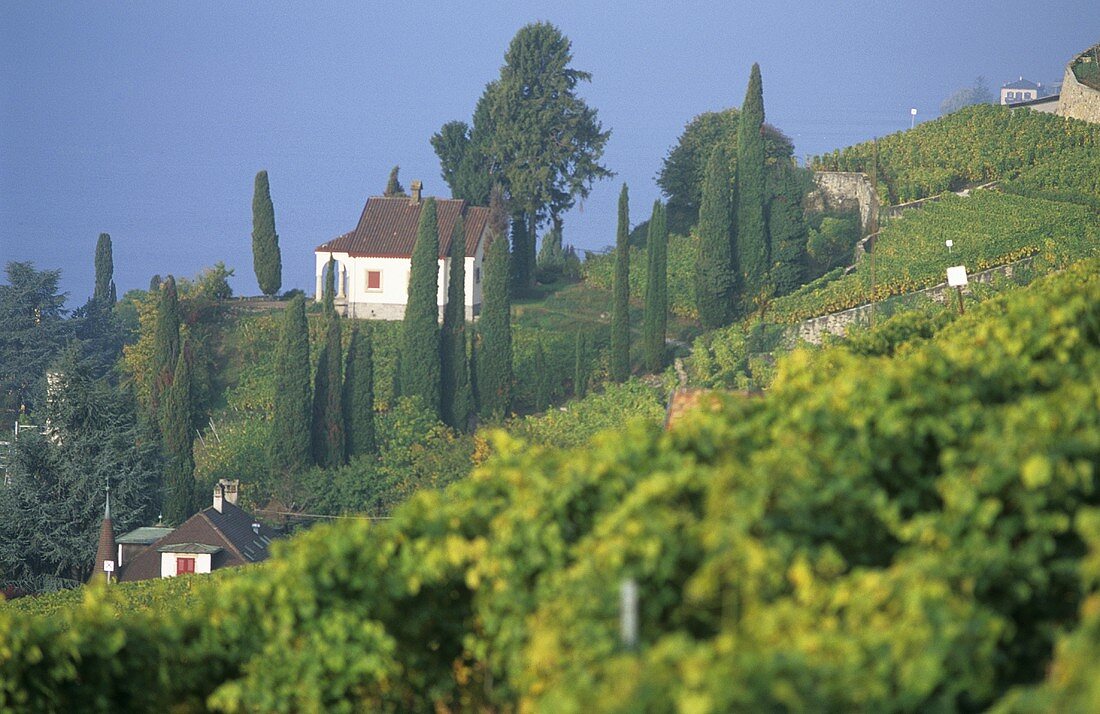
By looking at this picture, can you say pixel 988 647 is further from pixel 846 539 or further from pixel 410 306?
pixel 410 306

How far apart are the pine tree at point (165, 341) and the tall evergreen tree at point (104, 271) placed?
21345 mm

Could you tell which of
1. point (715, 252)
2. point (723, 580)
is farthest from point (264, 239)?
point (723, 580)

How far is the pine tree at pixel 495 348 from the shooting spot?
42500mm

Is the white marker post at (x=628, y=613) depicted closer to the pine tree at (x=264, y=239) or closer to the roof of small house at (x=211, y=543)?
the roof of small house at (x=211, y=543)

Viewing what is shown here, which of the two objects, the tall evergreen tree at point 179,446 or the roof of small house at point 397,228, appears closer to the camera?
the tall evergreen tree at point 179,446

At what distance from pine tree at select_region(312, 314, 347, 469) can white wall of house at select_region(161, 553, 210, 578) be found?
24.4ft

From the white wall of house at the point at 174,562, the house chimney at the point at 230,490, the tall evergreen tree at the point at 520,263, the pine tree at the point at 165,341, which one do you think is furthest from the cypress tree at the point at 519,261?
the white wall of house at the point at 174,562

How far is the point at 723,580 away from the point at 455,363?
1448 inches

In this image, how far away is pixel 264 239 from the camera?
4819 centimetres

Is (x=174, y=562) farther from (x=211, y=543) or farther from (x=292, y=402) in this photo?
(x=292, y=402)

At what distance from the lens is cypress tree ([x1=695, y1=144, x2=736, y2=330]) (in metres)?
43.9

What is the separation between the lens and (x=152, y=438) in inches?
1581

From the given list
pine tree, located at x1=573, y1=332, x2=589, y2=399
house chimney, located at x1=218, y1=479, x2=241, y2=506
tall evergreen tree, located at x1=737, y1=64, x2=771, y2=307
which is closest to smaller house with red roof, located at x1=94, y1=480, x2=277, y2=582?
house chimney, located at x1=218, y1=479, x2=241, y2=506

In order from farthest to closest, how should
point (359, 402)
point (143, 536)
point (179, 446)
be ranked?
point (359, 402)
point (179, 446)
point (143, 536)
